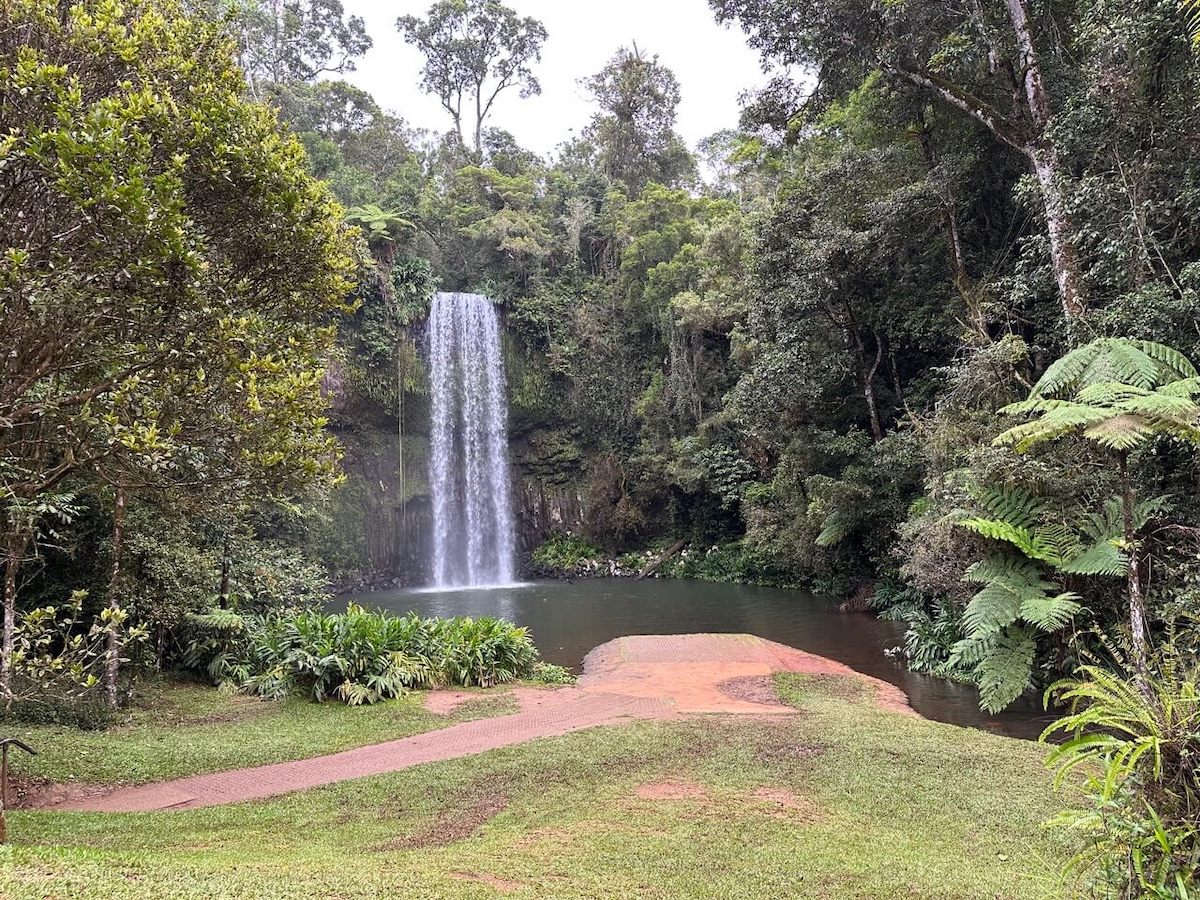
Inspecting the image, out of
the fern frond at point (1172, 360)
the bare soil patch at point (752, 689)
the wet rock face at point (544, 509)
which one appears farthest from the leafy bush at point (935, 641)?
the wet rock face at point (544, 509)

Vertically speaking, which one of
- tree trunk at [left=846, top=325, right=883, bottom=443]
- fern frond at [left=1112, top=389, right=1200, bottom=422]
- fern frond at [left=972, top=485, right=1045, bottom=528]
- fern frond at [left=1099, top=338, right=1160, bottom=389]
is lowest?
fern frond at [left=972, top=485, right=1045, bottom=528]

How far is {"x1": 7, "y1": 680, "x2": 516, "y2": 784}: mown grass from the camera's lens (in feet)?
19.8

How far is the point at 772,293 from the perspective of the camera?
1625 cm

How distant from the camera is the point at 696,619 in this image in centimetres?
1534

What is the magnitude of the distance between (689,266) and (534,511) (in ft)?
32.8

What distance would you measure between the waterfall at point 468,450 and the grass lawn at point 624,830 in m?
17.9

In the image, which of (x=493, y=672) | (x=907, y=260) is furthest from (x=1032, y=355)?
(x=493, y=672)

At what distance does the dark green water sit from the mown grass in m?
4.27

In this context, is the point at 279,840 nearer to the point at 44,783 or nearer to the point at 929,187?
the point at 44,783

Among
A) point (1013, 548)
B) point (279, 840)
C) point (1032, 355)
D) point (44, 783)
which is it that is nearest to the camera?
point (279, 840)

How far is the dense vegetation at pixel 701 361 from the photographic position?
4.39m

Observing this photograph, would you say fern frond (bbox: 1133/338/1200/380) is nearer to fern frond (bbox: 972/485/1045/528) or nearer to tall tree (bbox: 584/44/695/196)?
fern frond (bbox: 972/485/1045/528)

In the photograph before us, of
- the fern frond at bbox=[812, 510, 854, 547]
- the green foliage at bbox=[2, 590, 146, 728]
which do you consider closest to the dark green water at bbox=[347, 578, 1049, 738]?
the fern frond at bbox=[812, 510, 854, 547]

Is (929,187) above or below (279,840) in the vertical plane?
above
